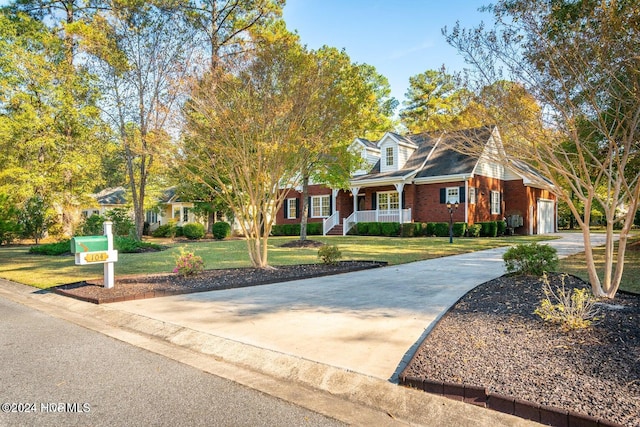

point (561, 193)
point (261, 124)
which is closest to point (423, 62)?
point (261, 124)

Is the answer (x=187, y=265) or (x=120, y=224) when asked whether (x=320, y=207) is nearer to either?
(x=120, y=224)

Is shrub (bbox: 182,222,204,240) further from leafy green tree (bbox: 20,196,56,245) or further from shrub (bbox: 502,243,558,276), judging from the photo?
shrub (bbox: 502,243,558,276)

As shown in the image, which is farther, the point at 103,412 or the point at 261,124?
the point at 261,124

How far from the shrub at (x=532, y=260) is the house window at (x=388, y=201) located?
1794 cm

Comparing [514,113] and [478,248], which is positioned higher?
[514,113]

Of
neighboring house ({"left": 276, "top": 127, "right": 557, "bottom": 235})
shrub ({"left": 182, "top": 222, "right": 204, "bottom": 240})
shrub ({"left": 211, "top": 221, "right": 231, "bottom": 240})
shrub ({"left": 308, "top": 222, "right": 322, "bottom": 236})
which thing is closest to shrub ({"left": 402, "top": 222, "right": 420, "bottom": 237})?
neighboring house ({"left": 276, "top": 127, "right": 557, "bottom": 235})

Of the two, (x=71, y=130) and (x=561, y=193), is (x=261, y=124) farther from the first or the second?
(x=71, y=130)

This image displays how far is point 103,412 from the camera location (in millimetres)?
2932

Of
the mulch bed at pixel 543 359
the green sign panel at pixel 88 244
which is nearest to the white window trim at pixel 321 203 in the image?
the green sign panel at pixel 88 244

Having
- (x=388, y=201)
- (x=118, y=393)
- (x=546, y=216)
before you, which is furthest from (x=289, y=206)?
(x=118, y=393)

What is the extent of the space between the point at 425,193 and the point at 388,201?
98.8 inches

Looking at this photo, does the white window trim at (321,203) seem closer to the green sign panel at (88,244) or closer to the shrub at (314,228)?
the shrub at (314,228)

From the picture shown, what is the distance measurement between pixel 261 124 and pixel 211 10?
14.7 m

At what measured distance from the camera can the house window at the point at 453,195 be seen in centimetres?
2336
